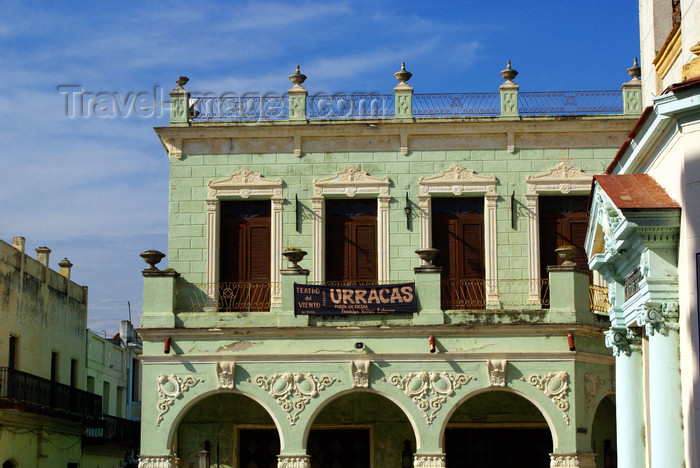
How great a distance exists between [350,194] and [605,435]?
8231 mm

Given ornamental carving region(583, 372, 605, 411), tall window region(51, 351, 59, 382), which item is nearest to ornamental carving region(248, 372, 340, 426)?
ornamental carving region(583, 372, 605, 411)

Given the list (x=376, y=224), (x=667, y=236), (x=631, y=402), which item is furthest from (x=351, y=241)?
(x=667, y=236)

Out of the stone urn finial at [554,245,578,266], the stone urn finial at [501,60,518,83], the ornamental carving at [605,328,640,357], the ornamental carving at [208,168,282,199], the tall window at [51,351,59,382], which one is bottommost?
the ornamental carving at [605,328,640,357]

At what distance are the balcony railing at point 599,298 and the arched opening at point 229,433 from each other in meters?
7.89

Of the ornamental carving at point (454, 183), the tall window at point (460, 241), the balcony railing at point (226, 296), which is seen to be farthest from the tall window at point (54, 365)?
the ornamental carving at point (454, 183)

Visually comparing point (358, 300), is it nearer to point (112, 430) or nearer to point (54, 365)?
point (54, 365)

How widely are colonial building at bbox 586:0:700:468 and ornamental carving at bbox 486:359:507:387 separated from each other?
8.47 meters

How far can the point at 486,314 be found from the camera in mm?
24172

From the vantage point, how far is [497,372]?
23984 mm

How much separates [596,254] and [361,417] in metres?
11.6

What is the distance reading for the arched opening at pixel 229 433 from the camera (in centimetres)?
2650

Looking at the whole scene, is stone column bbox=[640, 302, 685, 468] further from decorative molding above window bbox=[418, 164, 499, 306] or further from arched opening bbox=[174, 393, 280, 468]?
arched opening bbox=[174, 393, 280, 468]

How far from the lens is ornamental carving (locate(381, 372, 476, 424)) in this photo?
78.8 ft

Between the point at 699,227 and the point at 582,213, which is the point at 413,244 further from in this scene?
the point at 699,227
